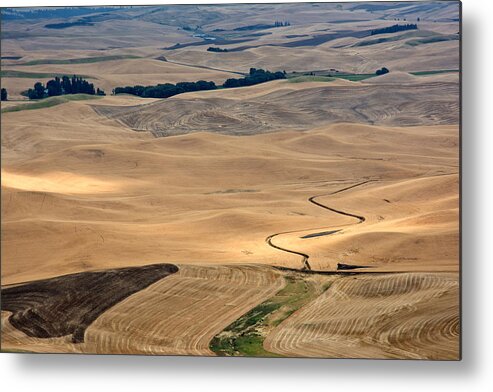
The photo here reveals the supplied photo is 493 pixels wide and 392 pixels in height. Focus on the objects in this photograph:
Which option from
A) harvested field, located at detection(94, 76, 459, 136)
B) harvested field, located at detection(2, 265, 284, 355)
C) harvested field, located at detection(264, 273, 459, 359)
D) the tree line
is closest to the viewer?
harvested field, located at detection(264, 273, 459, 359)

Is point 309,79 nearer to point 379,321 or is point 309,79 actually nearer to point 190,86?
point 190,86

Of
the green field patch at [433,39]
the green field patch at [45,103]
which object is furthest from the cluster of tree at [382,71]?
the green field patch at [45,103]

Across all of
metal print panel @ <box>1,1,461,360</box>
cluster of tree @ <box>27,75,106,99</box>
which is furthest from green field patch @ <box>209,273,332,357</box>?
cluster of tree @ <box>27,75,106,99</box>

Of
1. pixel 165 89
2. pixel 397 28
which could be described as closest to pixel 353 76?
pixel 397 28

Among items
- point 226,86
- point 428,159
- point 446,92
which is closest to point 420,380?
point 428,159

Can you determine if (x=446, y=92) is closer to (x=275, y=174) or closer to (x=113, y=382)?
(x=275, y=174)

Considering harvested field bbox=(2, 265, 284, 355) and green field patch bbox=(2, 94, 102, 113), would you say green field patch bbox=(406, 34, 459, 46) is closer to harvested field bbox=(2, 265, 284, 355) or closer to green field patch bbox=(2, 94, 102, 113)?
harvested field bbox=(2, 265, 284, 355)
